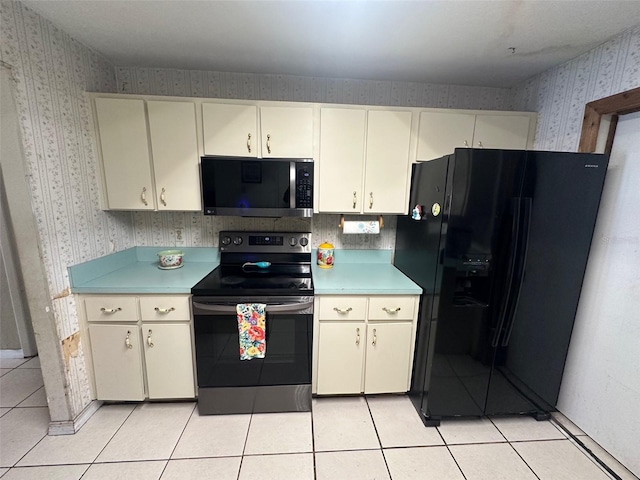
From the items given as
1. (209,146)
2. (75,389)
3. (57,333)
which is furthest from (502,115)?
(75,389)

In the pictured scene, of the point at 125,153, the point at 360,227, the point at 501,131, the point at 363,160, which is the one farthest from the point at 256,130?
the point at 501,131

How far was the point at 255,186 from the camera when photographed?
1818 mm

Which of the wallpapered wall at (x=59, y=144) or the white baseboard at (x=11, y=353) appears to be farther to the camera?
the white baseboard at (x=11, y=353)

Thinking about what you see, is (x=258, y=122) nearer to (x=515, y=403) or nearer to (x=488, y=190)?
(x=488, y=190)

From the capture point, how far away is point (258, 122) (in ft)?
5.97

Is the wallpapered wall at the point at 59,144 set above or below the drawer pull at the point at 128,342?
above

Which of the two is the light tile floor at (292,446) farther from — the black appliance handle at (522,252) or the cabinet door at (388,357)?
the black appliance handle at (522,252)

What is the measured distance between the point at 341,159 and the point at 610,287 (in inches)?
70.4

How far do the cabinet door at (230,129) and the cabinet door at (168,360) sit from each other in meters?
1.21

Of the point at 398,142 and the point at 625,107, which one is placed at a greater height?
the point at 625,107

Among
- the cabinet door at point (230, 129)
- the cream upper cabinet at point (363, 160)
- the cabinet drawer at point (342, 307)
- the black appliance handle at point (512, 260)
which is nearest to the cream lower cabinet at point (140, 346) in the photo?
the cabinet drawer at point (342, 307)

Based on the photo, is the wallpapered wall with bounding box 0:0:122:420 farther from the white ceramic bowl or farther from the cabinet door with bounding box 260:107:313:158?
the cabinet door with bounding box 260:107:313:158

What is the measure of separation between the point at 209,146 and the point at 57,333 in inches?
56.4

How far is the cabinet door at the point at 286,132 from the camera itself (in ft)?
5.95
